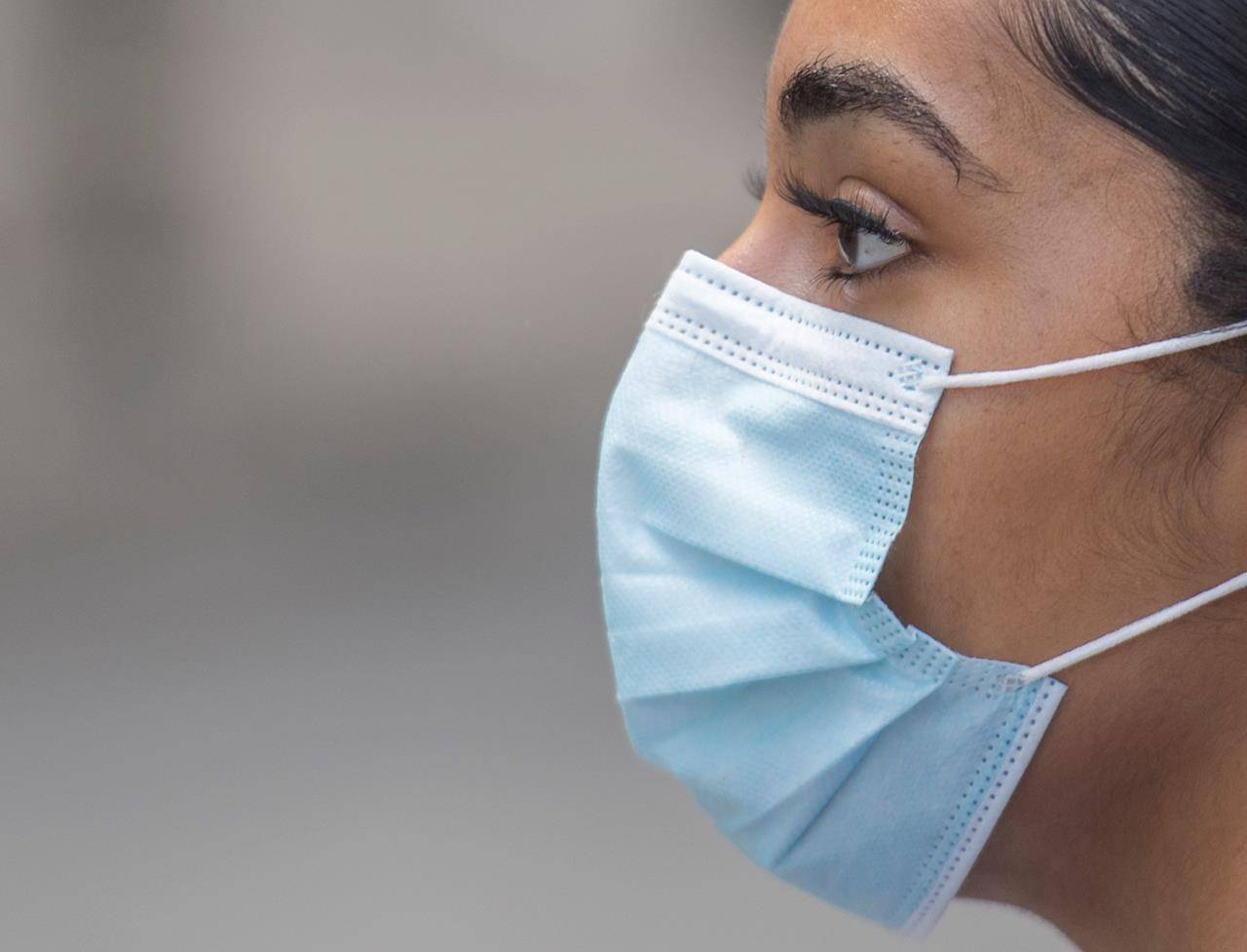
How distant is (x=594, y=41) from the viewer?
4.79 meters

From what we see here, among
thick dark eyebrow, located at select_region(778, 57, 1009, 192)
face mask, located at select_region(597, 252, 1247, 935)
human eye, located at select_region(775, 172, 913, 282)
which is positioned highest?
thick dark eyebrow, located at select_region(778, 57, 1009, 192)

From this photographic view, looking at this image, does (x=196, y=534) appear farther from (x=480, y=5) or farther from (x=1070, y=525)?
(x=1070, y=525)

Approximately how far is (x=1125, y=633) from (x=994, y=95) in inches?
14.6

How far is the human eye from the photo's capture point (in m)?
1.07

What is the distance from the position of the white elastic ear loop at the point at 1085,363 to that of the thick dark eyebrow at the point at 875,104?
0.12 meters

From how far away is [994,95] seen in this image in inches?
39.5

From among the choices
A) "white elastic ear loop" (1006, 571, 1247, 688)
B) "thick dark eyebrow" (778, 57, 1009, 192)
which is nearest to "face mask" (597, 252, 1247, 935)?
"white elastic ear loop" (1006, 571, 1247, 688)

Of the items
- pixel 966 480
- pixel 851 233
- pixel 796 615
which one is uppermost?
pixel 851 233

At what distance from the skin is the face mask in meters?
0.02

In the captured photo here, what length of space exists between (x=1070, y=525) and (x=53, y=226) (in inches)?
147

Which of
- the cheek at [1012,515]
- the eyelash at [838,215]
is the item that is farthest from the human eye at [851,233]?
the cheek at [1012,515]

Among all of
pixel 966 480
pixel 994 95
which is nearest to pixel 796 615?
pixel 966 480

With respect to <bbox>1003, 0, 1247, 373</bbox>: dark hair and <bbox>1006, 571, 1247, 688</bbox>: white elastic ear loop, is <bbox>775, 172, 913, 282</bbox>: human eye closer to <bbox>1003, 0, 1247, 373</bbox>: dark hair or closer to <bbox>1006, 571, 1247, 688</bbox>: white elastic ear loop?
<bbox>1003, 0, 1247, 373</bbox>: dark hair

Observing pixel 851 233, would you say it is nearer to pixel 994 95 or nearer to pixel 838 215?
pixel 838 215
